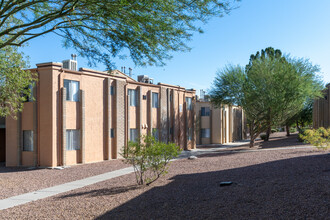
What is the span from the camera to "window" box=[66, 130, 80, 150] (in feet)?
65.5

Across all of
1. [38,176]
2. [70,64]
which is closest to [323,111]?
[70,64]

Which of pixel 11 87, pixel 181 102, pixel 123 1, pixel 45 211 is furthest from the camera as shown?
pixel 181 102

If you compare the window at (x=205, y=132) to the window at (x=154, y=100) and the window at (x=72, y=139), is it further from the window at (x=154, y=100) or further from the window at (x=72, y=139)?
the window at (x=72, y=139)

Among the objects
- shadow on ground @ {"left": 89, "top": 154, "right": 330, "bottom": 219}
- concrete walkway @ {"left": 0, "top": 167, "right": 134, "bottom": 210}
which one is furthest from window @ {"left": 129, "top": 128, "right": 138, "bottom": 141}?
shadow on ground @ {"left": 89, "top": 154, "right": 330, "bottom": 219}

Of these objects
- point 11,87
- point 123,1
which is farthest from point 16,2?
point 11,87

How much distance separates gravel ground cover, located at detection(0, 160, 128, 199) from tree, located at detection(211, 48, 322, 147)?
1362 cm

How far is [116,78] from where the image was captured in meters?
23.3

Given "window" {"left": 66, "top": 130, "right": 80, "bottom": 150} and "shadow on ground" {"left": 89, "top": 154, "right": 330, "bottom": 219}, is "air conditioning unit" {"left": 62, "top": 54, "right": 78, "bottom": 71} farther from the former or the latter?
"shadow on ground" {"left": 89, "top": 154, "right": 330, "bottom": 219}

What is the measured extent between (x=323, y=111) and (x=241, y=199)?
35.0m

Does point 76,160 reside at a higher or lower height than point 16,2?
lower

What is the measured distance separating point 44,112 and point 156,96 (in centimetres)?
1099

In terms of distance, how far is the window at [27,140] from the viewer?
19.9m

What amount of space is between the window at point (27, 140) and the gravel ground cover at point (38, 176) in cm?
156

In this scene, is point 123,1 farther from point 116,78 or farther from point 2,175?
point 116,78
